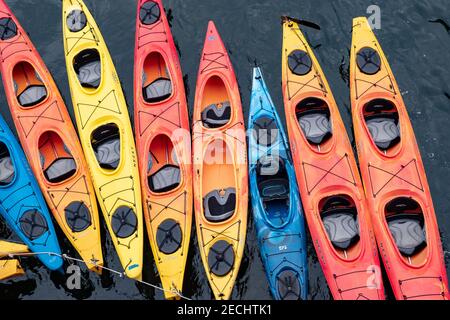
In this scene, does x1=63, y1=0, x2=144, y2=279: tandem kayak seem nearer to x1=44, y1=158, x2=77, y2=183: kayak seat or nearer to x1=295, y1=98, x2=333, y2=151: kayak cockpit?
x1=44, y1=158, x2=77, y2=183: kayak seat

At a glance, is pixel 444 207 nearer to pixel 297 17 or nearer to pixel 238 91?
pixel 238 91

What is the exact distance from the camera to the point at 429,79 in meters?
16.6

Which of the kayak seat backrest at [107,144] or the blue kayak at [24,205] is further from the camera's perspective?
the kayak seat backrest at [107,144]

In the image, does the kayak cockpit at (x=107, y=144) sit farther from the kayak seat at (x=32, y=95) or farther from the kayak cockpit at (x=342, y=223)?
the kayak cockpit at (x=342, y=223)

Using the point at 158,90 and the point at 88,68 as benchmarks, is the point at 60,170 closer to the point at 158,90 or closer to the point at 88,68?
the point at 88,68

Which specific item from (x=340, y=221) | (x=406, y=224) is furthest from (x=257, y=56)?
(x=406, y=224)

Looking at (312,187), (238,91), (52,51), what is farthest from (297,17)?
(52,51)

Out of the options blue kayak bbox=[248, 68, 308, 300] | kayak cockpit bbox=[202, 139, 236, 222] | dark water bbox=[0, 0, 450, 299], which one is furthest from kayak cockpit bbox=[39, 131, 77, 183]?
blue kayak bbox=[248, 68, 308, 300]

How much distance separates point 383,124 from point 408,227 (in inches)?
117

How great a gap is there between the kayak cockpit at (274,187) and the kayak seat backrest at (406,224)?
2605 mm

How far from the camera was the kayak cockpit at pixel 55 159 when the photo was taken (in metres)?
15.0

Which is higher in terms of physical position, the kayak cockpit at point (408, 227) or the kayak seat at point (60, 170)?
the kayak seat at point (60, 170)

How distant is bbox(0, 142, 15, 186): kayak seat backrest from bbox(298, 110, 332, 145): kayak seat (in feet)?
26.3

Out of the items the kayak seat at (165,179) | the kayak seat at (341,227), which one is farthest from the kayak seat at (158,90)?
the kayak seat at (341,227)
